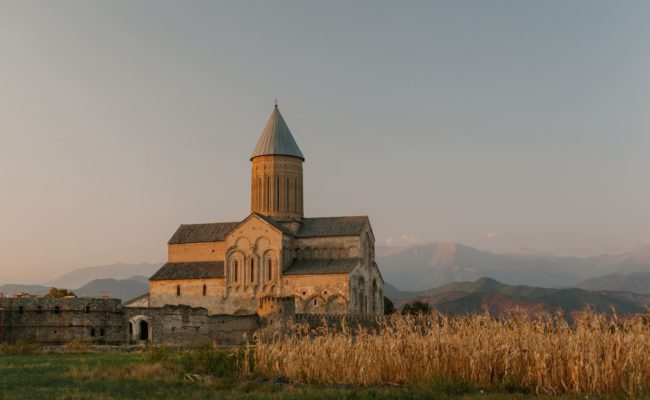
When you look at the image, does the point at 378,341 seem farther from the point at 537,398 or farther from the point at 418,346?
the point at 537,398

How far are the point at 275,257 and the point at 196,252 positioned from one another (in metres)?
7.22

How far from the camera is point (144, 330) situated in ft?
121

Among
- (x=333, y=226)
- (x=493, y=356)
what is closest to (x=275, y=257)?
(x=333, y=226)

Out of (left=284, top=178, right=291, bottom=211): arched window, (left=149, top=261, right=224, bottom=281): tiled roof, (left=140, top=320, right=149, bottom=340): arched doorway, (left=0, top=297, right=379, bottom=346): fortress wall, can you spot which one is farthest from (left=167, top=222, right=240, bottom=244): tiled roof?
(left=0, top=297, right=379, bottom=346): fortress wall

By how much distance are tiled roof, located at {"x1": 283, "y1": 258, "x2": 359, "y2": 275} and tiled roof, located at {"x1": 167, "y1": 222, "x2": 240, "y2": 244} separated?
20.4 feet

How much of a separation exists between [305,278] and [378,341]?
27877mm

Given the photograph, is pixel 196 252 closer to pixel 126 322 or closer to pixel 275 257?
pixel 275 257

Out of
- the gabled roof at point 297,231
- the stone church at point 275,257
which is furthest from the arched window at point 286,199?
the gabled roof at point 297,231

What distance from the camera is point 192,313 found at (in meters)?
34.4

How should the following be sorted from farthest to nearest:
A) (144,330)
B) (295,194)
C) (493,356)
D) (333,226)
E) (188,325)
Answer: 1. (295,194)
2. (333,226)
3. (144,330)
4. (188,325)
5. (493,356)

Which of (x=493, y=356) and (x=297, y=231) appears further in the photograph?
(x=297, y=231)

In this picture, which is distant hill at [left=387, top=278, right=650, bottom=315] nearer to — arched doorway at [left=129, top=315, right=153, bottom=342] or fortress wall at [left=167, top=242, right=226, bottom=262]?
fortress wall at [left=167, top=242, right=226, bottom=262]

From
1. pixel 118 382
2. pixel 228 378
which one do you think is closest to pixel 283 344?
pixel 228 378

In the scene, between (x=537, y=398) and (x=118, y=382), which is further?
(x=118, y=382)
